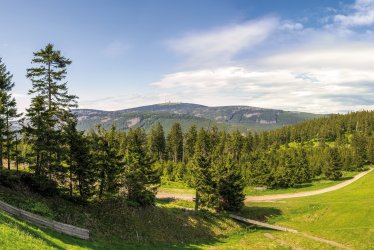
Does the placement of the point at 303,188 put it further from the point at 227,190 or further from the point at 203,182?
the point at 203,182

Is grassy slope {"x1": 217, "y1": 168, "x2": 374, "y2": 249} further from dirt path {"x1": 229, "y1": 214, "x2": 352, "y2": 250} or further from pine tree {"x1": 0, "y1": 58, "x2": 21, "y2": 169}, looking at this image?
pine tree {"x1": 0, "y1": 58, "x2": 21, "y2": 169}

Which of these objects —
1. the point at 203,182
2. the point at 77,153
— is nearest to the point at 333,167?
the point at 203,182

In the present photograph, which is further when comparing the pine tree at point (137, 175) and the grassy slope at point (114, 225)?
the pine tree at point (137, 175)

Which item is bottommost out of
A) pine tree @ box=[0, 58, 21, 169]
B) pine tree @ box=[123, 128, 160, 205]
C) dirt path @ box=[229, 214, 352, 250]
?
dirt path @ box=[229, 214, 352, 250]

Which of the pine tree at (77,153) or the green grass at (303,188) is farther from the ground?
the pine tree at (77,153)

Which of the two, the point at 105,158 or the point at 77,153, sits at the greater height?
the point at 77,153

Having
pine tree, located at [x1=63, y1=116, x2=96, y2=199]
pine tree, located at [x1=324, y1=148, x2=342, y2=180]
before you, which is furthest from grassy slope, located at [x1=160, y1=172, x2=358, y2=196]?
pine tree, located at [x1=63, y1=116, x2=96, y2=199]

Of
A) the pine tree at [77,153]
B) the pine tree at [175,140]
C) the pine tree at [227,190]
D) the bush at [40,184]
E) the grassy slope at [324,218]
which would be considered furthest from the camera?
the pine tree at [175,140]

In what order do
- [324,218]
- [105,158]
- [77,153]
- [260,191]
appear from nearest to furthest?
1. [77,153]
2. [105,158]
3. [324,218]
4. [260,191]

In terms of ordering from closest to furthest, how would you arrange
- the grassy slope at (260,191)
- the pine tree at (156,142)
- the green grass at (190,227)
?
the green grass at (190,227)
the grassy slope at (260,191)
the pine tree at (156,142)

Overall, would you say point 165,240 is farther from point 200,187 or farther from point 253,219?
point 253,219

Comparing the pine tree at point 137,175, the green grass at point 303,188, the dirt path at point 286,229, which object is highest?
the pine tree at point 137,175

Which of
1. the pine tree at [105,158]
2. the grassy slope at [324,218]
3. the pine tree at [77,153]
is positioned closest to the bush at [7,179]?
the pine tree at [77,153]

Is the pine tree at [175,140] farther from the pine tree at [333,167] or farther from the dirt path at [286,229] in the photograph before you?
the dirt path at [286,229]
